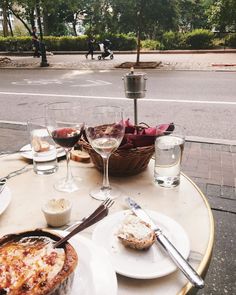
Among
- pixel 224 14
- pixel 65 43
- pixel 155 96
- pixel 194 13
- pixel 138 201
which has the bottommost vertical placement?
pixel 155 96

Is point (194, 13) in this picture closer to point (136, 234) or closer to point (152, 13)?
point (152, 13)

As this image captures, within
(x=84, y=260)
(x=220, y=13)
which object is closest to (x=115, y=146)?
(x=84, y=260)

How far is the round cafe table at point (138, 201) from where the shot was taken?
3.00 ft

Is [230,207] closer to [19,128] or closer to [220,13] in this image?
[19,128]

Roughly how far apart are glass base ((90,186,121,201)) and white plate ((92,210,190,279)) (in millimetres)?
197

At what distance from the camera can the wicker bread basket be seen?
4.81ft

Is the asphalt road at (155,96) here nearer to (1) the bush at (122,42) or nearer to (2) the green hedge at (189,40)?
(2) the green hedge at (189,40)

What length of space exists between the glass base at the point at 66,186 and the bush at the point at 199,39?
71.1 ft

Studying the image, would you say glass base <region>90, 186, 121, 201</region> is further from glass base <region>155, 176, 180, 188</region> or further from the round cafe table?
glass base <region>155, 176, 180, 188</region>

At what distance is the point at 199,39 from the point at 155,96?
1519 centimetres

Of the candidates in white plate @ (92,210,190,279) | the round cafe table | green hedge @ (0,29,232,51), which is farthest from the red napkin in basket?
green hedge @ (0,29,232,51)

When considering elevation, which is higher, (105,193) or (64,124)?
(64,124)

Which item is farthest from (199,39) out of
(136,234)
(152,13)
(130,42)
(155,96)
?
(136,234)

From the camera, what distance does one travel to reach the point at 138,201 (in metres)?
1.35
